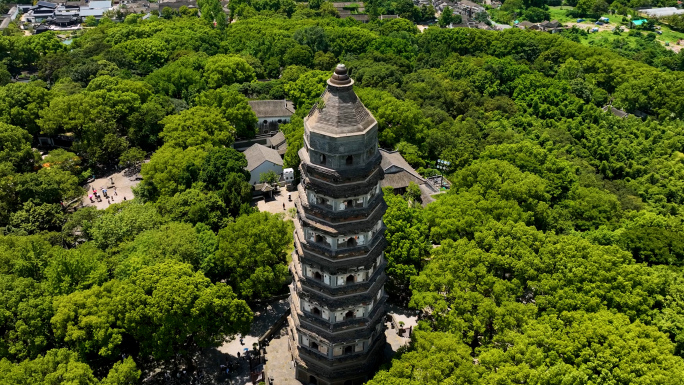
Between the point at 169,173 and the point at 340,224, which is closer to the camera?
the point at 340,224

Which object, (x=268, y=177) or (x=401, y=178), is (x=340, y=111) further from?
(x=268, y=177)

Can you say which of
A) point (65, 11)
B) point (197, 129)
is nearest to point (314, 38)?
point (197, 129)

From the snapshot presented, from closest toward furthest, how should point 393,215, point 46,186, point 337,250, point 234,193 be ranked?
point 337,250 → point 393,215 → point 234,193 → point 46,186

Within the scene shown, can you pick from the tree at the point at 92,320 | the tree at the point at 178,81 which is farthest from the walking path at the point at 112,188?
the tree at the point at 92,320

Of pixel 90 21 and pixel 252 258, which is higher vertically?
pixel 252 258

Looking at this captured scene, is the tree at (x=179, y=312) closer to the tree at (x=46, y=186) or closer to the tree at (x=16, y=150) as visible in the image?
the tree at (x=46, y=186)

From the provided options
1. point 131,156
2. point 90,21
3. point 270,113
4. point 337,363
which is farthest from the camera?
point 90,21

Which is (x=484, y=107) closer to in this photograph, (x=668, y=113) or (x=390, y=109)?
(x=390, y=109)
